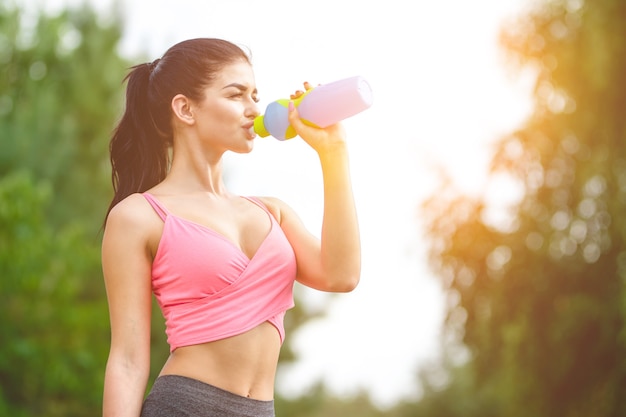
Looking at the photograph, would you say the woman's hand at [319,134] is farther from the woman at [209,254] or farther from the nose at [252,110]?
the nose at [252,110]

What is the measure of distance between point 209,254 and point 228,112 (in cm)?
38

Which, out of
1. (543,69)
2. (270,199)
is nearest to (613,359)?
(543,69)

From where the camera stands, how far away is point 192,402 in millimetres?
2041

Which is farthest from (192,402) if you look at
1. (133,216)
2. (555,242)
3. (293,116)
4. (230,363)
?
(555,242)

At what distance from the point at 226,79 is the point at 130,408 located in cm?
84

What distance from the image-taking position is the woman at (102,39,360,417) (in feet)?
6.81

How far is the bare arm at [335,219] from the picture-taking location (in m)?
2.18

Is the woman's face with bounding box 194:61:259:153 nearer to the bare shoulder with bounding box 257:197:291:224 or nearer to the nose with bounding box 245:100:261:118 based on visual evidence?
the nose with bounding box 245:100:261:118

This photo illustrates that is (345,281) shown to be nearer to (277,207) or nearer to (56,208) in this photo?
(277,207)

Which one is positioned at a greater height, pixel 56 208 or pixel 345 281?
pixel 56 208

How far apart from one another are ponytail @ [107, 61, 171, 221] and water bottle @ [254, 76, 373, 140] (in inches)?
13.6

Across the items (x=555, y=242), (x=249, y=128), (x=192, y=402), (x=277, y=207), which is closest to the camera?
(x=192, y=402)

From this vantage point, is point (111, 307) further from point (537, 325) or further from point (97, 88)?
point (97, 88)

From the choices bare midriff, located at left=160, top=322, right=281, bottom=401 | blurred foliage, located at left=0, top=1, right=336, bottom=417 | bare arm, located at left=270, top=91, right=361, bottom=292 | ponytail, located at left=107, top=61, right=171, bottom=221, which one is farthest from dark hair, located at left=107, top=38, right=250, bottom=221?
blurred foliage, located at left=0, top=1, right=336, bottom=417
